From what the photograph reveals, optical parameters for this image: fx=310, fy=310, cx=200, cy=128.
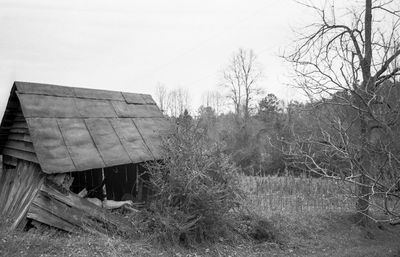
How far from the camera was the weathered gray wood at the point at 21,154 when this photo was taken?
23.9ft

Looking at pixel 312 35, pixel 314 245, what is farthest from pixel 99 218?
pixel 312 35

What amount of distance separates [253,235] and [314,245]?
177cm

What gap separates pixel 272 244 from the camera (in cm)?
782

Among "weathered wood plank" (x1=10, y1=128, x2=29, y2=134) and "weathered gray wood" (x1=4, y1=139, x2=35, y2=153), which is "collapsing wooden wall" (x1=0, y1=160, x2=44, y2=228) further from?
"weathered wood plank" (x1=10, y1=128, x2=29, y2=134)

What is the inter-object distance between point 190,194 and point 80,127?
10.4 feet

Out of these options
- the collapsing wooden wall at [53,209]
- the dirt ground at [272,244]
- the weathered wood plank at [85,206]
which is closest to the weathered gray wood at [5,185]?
the collapsing wooden wall at [53,209]

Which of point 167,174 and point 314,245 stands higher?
point 167,174

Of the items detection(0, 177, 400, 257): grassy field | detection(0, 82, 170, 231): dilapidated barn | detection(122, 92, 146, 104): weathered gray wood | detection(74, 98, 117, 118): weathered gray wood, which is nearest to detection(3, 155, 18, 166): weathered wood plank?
detection(0, 82, 170, 231): dilapidated barn

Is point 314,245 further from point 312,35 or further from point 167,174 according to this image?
point 312,35

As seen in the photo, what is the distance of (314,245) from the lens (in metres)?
8.32

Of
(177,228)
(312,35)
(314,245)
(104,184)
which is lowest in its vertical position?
(314,245)

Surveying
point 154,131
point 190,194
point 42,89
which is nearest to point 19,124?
point 42,89

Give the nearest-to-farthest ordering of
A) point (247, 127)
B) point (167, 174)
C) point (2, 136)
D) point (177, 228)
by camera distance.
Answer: point (177, 228)
point (167, 174)
point (2, 136)
point (247, 127)

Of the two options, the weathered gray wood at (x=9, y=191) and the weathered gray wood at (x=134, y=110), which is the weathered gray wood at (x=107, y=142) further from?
the weathered gray wood at (x=9, y=191)
